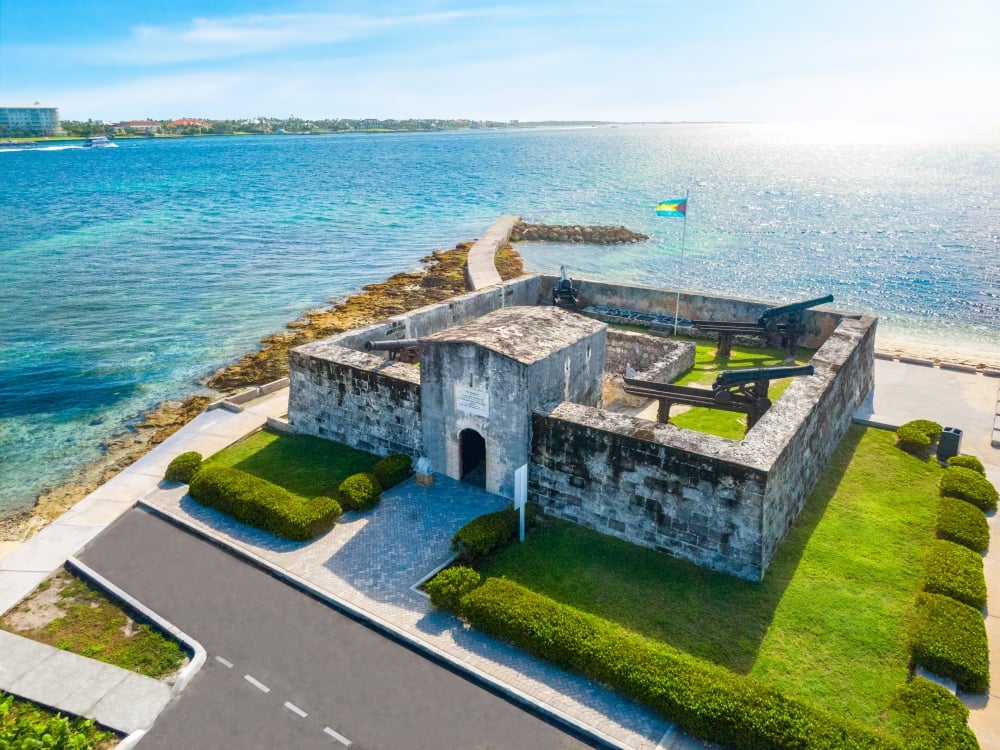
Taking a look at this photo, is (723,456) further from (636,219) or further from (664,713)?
(636,219)

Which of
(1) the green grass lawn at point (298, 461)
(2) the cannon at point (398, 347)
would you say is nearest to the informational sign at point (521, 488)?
(2) the cannon at point (398, 347)

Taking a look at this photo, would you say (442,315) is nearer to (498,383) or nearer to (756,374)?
(498,383)

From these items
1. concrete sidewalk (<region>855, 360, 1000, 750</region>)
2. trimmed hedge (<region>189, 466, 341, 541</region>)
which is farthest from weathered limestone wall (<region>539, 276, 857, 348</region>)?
trimmed hedge (<region>189, 466, 341, 541</region>)

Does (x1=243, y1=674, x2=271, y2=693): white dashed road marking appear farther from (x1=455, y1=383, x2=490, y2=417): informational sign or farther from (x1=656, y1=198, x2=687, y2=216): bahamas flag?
(x1=656, y1=198, x2=687, y2=216): bahamas flag

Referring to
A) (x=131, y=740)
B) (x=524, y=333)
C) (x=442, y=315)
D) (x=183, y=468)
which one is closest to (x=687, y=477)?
(x=524, y=333)

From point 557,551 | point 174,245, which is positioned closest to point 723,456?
point 557,551

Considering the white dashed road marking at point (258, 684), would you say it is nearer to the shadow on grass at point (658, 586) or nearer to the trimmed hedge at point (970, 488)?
the shadow on grass at point (658, 586)
